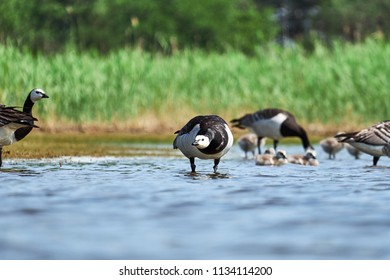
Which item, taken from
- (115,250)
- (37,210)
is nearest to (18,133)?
(37,210)

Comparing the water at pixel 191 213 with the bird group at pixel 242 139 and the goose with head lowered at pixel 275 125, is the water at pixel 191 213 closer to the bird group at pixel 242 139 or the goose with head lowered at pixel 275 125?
the bird group at pixel 242 139

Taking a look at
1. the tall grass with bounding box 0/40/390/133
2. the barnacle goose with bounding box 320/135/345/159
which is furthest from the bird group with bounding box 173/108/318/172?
the tall grass with bounding box 0/40/390/133

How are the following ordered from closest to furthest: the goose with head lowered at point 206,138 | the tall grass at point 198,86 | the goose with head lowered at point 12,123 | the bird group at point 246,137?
the goose with head lowered at point 206,138 < the bird group at point 246,137 < the goose with head lowered at point 12,123 < the tall grass at point 198,86

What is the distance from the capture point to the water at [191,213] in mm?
8188

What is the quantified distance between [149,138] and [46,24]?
29636 millimetres

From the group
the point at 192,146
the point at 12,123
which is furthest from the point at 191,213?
the point at 12,123

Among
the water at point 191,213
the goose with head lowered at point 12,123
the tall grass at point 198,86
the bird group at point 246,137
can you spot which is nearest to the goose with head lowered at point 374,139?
the bird group at point 246,137

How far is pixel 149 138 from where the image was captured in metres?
25.5

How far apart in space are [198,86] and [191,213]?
17477 mm

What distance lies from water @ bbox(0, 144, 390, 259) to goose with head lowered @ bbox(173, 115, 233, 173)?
0.42 metres

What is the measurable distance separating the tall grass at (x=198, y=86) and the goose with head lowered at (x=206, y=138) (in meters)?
11.0

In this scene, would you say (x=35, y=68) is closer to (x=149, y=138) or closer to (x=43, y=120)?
(x=43, y=120)

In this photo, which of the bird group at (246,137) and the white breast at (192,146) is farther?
the white breast at (192,146)

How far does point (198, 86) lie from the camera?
90.7 feet
